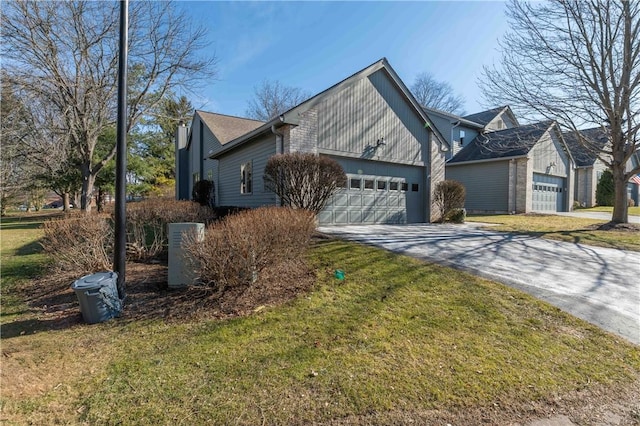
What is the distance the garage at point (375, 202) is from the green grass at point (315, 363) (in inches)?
293

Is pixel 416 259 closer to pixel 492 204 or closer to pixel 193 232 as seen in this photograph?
pixel 193 232

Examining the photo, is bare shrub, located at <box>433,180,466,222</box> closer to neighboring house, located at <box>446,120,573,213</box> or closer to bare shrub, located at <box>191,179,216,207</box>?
neighboring house, located at <box>446,120,573,213</box>

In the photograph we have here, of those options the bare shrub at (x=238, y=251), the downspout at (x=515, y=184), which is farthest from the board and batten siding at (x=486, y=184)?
the bare shrub at (x=238, y=251)

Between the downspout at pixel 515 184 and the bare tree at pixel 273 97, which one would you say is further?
the bare tree at pixel 273 97

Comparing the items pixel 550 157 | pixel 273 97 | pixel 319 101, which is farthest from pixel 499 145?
pixel 273 97

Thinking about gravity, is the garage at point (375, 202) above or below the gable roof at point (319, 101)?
below

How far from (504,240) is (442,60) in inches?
277

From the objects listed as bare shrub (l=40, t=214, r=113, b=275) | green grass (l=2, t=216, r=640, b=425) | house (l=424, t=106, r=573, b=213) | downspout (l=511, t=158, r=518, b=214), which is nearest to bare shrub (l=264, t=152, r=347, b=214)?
bare shrub (l=40, t=214, r=113, b=275)

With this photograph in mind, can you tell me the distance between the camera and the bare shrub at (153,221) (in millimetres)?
6825

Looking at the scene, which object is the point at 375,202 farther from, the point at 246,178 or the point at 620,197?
the point at 620,197

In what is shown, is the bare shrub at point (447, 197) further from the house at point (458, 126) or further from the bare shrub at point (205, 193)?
the bare shrub at point (205, 193)

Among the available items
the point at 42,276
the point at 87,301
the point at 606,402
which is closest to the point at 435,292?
the point at 606,402

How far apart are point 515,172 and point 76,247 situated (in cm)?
2289

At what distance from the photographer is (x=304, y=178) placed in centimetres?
857
